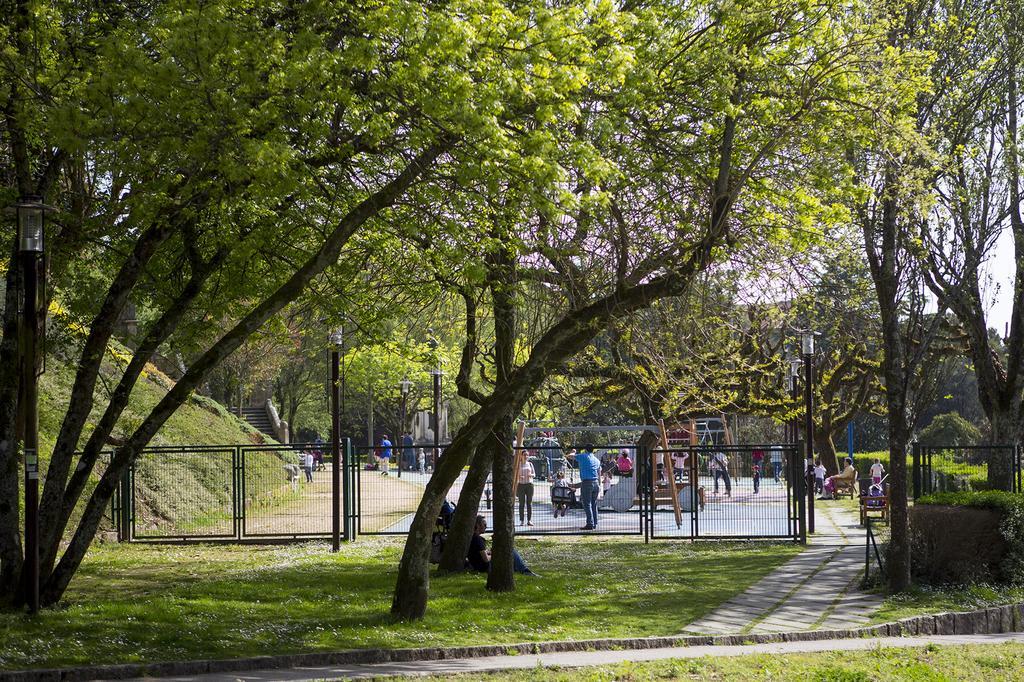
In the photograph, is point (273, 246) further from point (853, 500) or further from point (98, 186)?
point (853, 500)

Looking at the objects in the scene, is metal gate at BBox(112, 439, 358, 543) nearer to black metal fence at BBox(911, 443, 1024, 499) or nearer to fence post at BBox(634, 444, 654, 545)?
fence post at BBox(634, 444, 654, 545)

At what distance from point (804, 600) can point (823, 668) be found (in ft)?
16.3

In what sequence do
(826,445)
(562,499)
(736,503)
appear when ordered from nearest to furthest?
(736,503)
(562,499)
(826,445)

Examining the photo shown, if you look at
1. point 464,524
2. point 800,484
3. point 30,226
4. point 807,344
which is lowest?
point 464,524

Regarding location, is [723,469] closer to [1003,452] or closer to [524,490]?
[524,490]

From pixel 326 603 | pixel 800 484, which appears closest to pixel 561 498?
pixel 800 484

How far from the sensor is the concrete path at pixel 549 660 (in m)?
9.67

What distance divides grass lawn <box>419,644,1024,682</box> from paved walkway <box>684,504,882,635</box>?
5.58 feet

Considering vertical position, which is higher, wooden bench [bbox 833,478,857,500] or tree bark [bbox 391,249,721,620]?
tree bark [bbox 391,249,721,620]

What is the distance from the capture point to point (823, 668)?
9656 mm

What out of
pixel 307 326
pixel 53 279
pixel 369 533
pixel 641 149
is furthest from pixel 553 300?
Result: pixel 369 533

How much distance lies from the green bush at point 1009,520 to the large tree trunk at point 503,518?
6452mm

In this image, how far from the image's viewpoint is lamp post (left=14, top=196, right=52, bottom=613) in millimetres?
12047

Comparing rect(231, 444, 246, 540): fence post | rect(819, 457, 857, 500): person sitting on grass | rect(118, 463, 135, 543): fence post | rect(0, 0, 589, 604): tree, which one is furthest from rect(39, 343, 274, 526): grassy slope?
rect(819, 457, 857, 500): person sitting on grass
